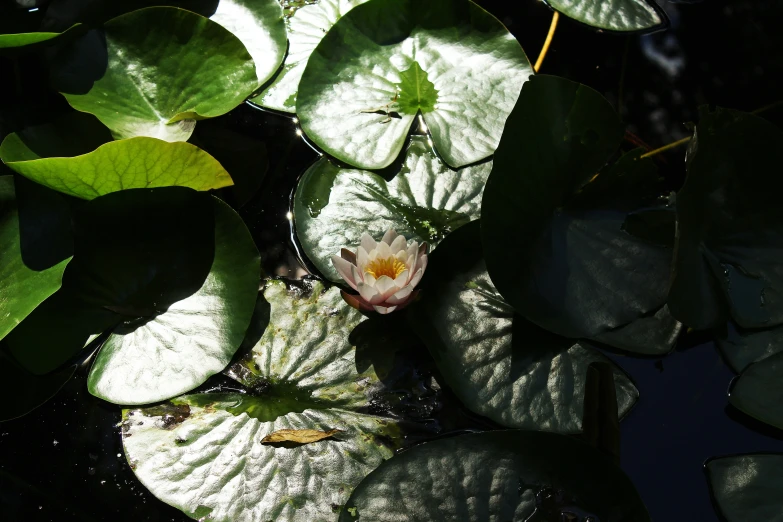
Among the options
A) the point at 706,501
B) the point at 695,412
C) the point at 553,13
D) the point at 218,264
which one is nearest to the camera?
the point at 706,501

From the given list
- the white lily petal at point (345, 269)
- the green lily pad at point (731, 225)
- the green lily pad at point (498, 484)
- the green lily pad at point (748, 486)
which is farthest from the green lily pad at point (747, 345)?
Answer: the white lily petal at point (345, 269)

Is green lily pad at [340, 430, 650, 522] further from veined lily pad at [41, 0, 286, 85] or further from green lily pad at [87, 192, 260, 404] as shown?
veined lily pad at [41, 0, 286, 85]

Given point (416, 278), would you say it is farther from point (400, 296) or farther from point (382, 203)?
point (382, 203)

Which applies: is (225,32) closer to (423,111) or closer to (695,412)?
(423,111)

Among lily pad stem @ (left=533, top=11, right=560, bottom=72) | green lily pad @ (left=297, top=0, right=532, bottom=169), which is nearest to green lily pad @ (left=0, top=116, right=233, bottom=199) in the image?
green lily pad @ (left=297, top=0, right=532, bottom=169)

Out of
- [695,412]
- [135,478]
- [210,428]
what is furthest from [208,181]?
[695,412]

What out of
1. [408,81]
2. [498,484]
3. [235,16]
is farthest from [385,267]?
[235,16]
